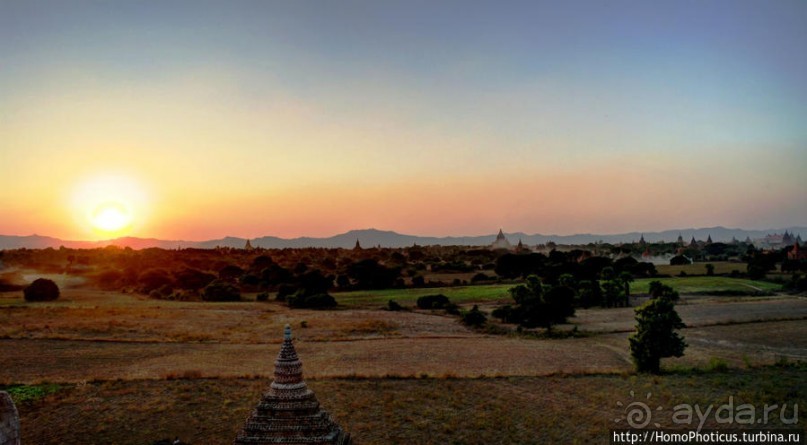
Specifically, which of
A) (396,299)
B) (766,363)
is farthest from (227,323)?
(766,363)

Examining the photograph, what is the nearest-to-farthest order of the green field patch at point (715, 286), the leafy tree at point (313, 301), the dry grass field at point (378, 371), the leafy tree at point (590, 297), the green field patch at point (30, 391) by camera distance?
the dry grass field at point (378, 371), the green field patch at point (30, 391), the leafy tree at point (313, 301), the leafy tree at point (590, 297), the green field patch at point (715, 286)

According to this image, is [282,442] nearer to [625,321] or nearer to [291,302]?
[625,321]

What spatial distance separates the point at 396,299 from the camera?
214 ft

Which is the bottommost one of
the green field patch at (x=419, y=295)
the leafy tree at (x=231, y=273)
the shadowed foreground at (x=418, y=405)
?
the shadowed foreground at (x=418, y=405)

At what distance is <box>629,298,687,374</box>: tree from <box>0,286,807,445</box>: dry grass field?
1.03 metres

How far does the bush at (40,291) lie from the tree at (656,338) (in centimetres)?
6137

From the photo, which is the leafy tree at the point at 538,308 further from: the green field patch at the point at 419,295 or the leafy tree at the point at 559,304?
the green field patch at the point at 419,295

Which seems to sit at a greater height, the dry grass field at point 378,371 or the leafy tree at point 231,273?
the leafy tree at point 231,273

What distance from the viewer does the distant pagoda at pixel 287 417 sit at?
46.1 feet

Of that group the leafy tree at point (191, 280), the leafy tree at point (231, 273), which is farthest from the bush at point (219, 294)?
the leafy tree at point (231, 273)

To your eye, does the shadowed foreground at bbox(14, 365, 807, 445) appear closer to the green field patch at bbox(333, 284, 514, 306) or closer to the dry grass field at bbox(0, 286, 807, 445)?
the dry grass field at bbox(0, 286, 807, 445)

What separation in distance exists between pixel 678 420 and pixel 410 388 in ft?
37.0

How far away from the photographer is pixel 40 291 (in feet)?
206

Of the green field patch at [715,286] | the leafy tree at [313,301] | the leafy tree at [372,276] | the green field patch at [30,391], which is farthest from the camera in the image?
the leafy tree at [372,276]
